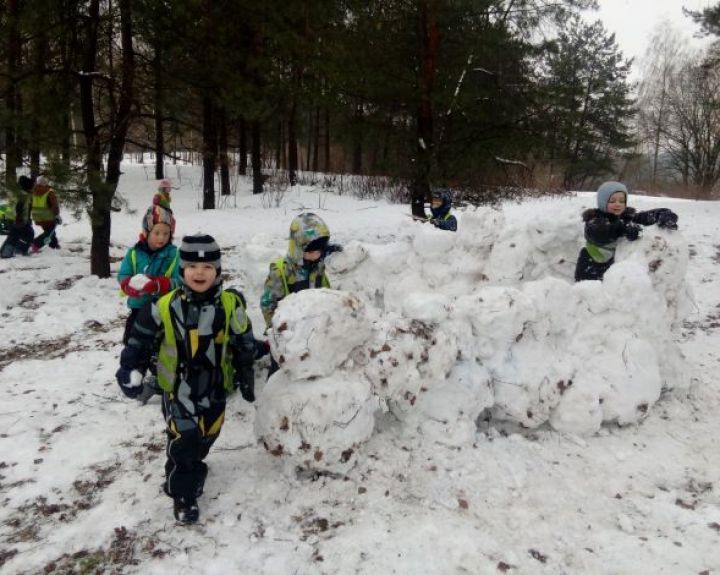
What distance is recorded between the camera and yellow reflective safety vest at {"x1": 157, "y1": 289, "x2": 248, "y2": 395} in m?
2.52

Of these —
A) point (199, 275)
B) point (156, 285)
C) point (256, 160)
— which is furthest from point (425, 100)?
point (256, 160)

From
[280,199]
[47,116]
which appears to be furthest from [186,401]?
[280,199]

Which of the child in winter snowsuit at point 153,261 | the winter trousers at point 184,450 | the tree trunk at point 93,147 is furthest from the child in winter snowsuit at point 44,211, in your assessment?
the winter trousers at point 184,450

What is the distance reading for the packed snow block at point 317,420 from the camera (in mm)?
2732

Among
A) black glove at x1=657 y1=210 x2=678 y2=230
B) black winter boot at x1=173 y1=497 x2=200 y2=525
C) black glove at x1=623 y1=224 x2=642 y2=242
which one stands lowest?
black winter boot at x1=173 y1=497 x2=200 y2=525

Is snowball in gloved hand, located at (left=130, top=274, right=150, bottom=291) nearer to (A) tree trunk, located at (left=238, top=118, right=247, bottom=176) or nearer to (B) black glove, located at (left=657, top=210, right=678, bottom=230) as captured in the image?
(B) black glove, located at (left=657, top=210, right=678, bottom=230)

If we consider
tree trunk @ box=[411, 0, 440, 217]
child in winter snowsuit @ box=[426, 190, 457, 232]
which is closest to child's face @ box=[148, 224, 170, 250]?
child in winter snowsuit @ box=[426, 190, 457, 232]

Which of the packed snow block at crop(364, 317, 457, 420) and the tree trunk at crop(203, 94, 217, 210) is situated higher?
the tree trunk at crop(203, 94, 217, 210)

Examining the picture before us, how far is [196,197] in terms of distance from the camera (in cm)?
1603

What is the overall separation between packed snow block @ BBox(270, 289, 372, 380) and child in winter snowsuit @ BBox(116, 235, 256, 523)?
189 mm

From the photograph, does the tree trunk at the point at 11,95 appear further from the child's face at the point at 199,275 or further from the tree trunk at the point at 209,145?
the child's face at the point at 199,275

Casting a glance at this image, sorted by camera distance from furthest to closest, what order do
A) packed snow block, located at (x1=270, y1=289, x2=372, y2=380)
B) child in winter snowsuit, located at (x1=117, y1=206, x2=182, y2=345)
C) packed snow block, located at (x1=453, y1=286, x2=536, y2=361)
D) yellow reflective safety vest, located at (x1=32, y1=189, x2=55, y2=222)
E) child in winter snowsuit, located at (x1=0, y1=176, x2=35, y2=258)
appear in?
1. yellow reflective safety vest, located at (x1=32, y1=189, x2=55, y2=222)
2. child in winter snowsuit, located at (x1=0, y1=176, x2=35, y2=258)
3. child in winter snowsuit, located at (x1=117, y1=206, x2=182, y2=345)
4. packed snow block, located at (x1=453, y1=286, x2=536, y2=361)
5. packed snow block, located at (x1=270, y1=289, x2=372, y2=380)

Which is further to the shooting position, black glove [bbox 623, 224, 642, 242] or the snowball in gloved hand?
black glove [bbox 623, 224, 642, 242]

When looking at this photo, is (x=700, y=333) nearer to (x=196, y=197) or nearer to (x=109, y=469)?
(x=109, y=469)
